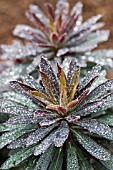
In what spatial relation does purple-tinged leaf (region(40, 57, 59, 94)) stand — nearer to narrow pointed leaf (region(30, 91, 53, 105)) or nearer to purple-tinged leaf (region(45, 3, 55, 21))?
narrow pointed leaf (region(30, 91, 53, 105))

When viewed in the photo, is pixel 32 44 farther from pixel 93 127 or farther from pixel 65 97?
pixel 93 127

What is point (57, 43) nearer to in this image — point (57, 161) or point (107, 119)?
point (107, 119)

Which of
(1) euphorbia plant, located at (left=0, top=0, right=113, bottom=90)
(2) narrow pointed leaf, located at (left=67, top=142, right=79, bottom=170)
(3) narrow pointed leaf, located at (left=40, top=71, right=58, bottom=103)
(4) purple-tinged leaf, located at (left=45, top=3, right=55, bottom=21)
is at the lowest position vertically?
(2) narrow pointed leaf, located at (left=67, top=142, right=79, bottom=170)

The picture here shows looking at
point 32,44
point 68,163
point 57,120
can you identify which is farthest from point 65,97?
point 32,44

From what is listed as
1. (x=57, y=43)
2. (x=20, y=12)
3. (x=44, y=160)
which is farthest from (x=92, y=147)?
(x=20, y=12)

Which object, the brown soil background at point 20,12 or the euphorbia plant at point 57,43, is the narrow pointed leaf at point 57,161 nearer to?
the euphorbia plant at point 57,43

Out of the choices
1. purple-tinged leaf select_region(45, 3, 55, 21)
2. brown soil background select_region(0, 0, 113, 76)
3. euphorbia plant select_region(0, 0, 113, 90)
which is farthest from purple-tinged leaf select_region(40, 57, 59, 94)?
brown soil background select_region(0, 0, 113, 76)
